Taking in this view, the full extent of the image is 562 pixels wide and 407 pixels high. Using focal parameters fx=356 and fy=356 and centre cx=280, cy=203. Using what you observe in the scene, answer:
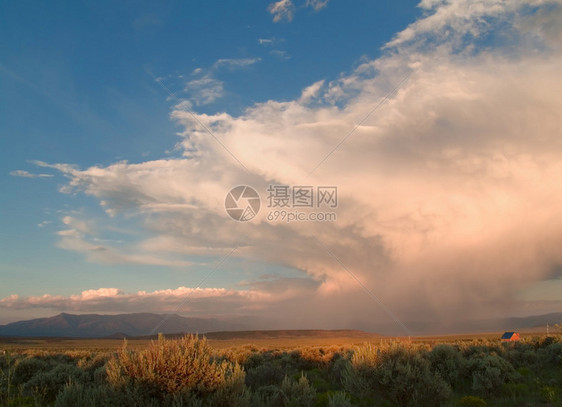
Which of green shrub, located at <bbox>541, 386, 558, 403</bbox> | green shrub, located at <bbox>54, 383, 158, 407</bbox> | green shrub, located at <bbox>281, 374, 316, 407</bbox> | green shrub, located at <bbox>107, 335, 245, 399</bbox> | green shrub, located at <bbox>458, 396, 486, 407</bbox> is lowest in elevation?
green shrub, located at <bbox>458, 396, 486, 407</bbox>

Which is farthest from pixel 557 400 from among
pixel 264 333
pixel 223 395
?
pixel 264 333

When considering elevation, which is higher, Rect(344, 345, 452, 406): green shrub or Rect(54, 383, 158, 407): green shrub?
Rect(54, 383, 158, 407): green shrub

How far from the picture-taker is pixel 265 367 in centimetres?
1873

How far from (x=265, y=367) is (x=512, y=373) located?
11603 mm

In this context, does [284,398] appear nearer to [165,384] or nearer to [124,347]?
[165,384]

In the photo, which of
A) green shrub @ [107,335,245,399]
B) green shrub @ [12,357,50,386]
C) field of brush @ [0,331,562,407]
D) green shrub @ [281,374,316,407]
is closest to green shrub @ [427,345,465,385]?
field of brush @ [0,331,562,407]

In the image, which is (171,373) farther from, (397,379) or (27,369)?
(27,369)

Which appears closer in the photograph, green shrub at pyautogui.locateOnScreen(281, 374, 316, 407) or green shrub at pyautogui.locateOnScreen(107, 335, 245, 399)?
green shrub at pyautogui.locateOnScreen(107, 335, 245, 399)

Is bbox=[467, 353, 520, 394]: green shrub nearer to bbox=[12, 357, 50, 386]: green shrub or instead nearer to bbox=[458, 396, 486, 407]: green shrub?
bbox=[458, 396, 486, 407]: green shrub

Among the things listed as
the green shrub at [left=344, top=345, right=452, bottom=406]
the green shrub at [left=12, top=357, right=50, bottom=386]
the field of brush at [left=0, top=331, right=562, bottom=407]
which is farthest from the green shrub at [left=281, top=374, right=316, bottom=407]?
the green shrub at [left=12, top=357, right=50, bottom=386]

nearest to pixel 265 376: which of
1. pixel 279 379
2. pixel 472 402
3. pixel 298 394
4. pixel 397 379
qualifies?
pixel 279 379

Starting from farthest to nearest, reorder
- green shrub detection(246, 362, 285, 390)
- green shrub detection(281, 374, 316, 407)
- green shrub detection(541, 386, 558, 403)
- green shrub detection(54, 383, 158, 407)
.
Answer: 1. green shrub detection(246, 362, 285, 390)
2. green shrub detection(541, 386, 558, 403)
3. green shrub detection(281, 374, 316, 407)
4. green shrub detection(54, 383, 158, 407)

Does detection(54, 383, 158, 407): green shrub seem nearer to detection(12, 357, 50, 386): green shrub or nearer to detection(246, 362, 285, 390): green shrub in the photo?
detection(246, 362, 285, 390): green shrub

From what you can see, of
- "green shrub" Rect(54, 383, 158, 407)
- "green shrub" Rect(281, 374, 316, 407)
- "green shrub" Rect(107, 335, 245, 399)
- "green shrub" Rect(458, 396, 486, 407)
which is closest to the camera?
"green shrub" Rect(54, 383, 158, 407)
